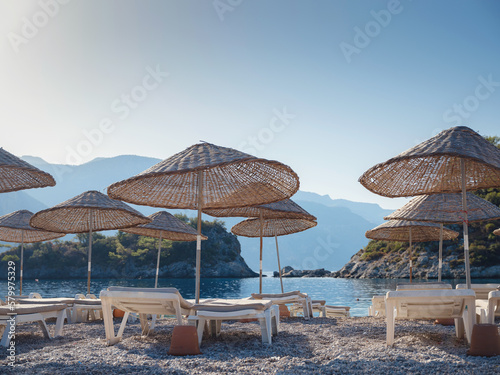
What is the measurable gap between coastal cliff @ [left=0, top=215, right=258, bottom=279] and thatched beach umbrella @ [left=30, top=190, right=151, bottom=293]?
45853mm

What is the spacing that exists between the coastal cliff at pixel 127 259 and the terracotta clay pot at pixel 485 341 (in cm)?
5194

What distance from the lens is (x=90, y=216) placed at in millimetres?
7660

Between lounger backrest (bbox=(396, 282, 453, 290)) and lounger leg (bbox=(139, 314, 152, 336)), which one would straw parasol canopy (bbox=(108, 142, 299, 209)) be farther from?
lounger backrest (bbox=(396, 282, 453, 290))

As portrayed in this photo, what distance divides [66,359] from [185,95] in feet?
33.2

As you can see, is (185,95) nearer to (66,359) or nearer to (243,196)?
(243,196)

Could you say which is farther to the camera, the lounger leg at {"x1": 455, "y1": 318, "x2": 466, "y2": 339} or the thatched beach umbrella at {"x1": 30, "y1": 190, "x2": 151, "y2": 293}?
the thatched beach umbrella at {"x1": 30, "y1": 190, "x2": 151, "y2": 293}

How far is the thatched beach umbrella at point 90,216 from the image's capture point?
7195 millimetres

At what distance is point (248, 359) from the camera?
131 inches

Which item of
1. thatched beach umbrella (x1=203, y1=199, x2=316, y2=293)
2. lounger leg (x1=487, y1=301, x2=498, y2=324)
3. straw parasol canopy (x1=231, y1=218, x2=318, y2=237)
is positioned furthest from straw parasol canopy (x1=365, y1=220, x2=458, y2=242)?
lounger leg (x1=487, y1=301, x2=498, y2=324)

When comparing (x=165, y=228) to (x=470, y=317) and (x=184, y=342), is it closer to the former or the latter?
(x=184, y=342)

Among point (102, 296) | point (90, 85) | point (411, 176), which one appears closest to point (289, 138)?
point (90, 85)

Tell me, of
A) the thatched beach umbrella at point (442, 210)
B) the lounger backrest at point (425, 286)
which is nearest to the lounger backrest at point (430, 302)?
the lounger backrest at point (425, 286)

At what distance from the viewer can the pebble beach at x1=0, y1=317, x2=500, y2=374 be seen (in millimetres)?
2873

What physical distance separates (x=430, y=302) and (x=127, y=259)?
55.6 meters
